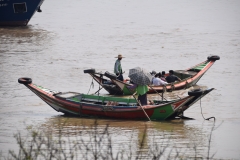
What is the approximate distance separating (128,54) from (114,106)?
12.8 metres

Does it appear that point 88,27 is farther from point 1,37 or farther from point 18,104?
point 18,104

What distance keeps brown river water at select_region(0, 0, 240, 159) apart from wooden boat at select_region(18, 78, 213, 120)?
0.19 metres

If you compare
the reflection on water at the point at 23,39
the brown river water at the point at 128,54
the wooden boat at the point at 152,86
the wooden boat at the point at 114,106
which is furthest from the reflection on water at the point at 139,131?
the reflection on water at the point at 23,39

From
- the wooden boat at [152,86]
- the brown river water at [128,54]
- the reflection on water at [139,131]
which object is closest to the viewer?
the reflection on water at [139,131]

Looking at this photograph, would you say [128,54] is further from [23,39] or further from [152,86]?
[152,86]

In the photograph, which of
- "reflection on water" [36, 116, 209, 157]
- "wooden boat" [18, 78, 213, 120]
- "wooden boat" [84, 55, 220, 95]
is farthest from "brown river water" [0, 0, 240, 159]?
"wooden boat" [84, 55, 220, 95]

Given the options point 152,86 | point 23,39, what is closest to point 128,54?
point 23,39

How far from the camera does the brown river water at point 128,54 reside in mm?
13586

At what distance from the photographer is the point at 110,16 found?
41.6 meters

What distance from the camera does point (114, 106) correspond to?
13852 millimetres

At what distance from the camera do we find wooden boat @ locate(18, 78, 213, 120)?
13.4 meters

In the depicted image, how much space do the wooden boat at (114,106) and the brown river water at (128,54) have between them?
0.19m

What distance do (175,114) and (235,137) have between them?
5.20ft

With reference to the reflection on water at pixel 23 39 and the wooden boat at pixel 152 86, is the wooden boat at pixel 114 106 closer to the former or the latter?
the wooden boat at pixel 152 86
